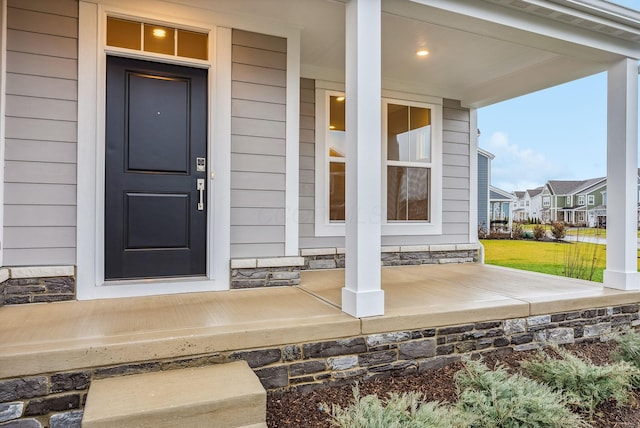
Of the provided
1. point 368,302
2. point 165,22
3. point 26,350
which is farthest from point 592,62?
point 26,350

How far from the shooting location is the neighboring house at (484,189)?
6496mm

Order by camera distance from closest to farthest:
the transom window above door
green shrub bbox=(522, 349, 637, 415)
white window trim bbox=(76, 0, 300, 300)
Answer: green shrub bbox=(522, 349, 637, 415)
white window trim bbox=(76, 0, 300, 300)
the transom window above door

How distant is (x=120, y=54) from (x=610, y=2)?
4098 millimetres

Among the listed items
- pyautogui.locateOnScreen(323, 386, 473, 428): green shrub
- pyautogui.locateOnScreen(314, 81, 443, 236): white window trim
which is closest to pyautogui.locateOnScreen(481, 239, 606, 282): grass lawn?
pyautogui.locateOnScreen(314, 81, 443, 236): white window trim

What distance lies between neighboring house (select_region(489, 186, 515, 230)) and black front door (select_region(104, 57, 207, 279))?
513cm

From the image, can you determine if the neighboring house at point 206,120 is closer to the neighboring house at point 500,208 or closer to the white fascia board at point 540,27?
the white fascia board at point 540,27

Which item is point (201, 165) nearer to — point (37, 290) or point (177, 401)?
point (37, 290)

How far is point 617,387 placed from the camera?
2424 mm

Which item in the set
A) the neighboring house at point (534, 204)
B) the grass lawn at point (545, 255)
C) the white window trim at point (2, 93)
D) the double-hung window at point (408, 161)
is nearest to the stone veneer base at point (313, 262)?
the double-hung window at point (408, 161)

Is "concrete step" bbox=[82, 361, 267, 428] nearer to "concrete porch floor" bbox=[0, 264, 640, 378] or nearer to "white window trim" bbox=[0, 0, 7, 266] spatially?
"concrete porch floor" bbox=[0, 264, 640, 378]

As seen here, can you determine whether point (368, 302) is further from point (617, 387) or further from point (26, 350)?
point (26, 350)

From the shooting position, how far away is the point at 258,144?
3.60 m

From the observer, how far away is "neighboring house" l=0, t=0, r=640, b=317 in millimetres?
2803

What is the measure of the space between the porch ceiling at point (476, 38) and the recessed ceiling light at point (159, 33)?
30 centimetres
